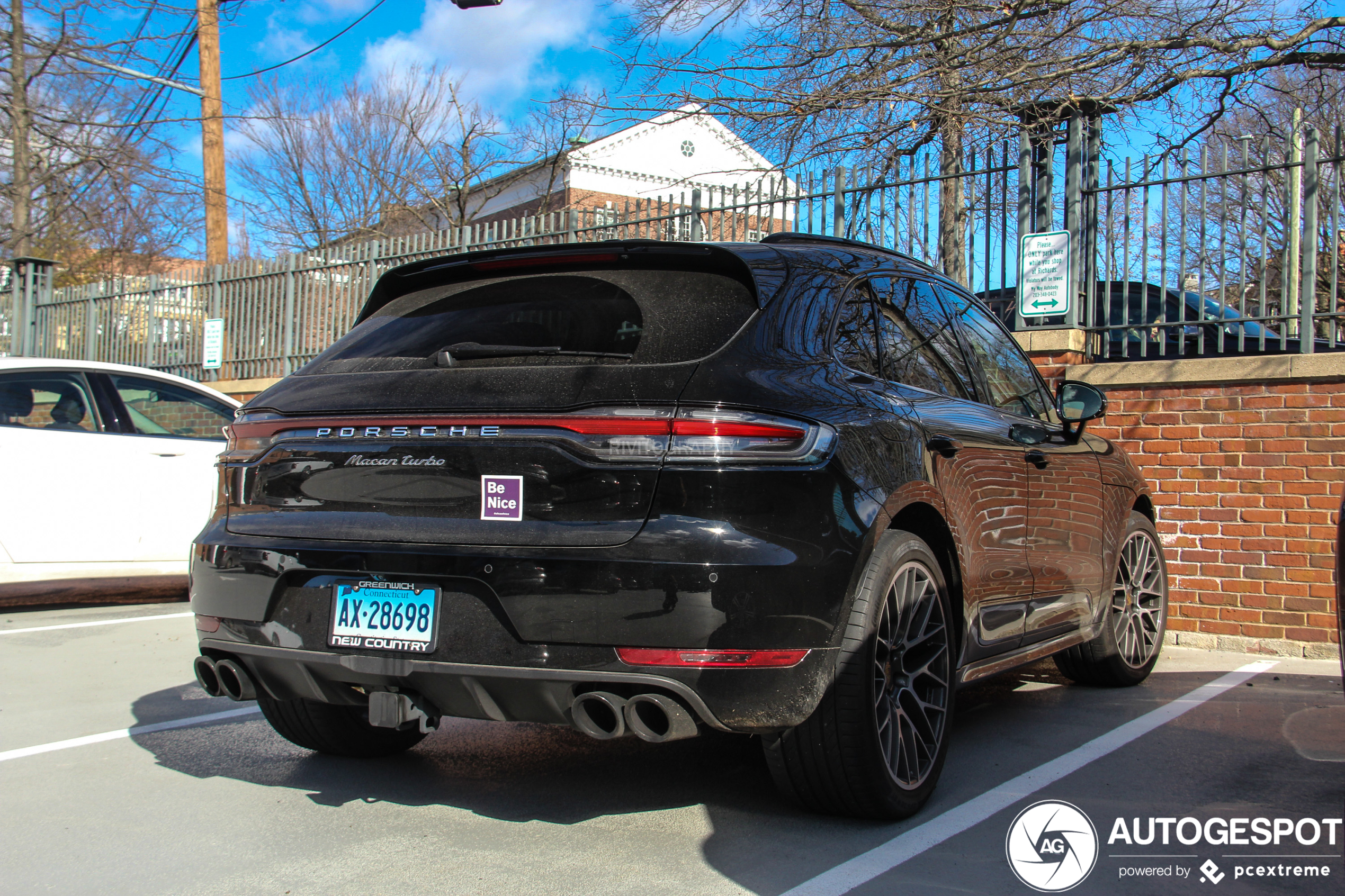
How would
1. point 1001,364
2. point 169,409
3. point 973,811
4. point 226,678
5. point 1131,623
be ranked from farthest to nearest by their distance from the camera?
point 169,409 → point 1131,623 → point 1001,364 → point 973,811 → point 226,678

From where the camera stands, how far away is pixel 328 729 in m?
3.84

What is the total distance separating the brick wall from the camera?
21.0 feet

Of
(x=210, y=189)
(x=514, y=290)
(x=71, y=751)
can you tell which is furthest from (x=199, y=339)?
(x=514, y=290)

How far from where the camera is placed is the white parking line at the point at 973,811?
9.18 ft

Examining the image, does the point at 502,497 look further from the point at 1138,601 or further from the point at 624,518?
the point at 1138,601

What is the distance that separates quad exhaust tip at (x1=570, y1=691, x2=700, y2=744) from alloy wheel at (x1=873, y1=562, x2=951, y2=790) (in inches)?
24.1

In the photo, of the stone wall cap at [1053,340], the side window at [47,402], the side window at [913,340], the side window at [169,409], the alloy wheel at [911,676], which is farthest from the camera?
the side window at [169,409]

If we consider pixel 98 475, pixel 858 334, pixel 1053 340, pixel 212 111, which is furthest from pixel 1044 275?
pixel 212 111

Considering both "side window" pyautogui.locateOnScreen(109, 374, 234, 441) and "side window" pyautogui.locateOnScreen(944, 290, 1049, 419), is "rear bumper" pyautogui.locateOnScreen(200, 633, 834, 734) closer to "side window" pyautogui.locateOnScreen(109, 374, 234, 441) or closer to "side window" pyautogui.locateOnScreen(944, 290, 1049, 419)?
"side window" pyautogui.locateOnScreen(944, 290, 1049, 419)

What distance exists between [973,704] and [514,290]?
2.96 m

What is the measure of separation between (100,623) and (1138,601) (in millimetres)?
6083

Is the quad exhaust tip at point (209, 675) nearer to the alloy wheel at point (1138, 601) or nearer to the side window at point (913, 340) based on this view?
the side window at point (913, 340)

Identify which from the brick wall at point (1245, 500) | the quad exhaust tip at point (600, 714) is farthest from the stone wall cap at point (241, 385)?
the quad exhaust tip at point (600, 714)

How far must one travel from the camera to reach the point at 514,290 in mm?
3371
